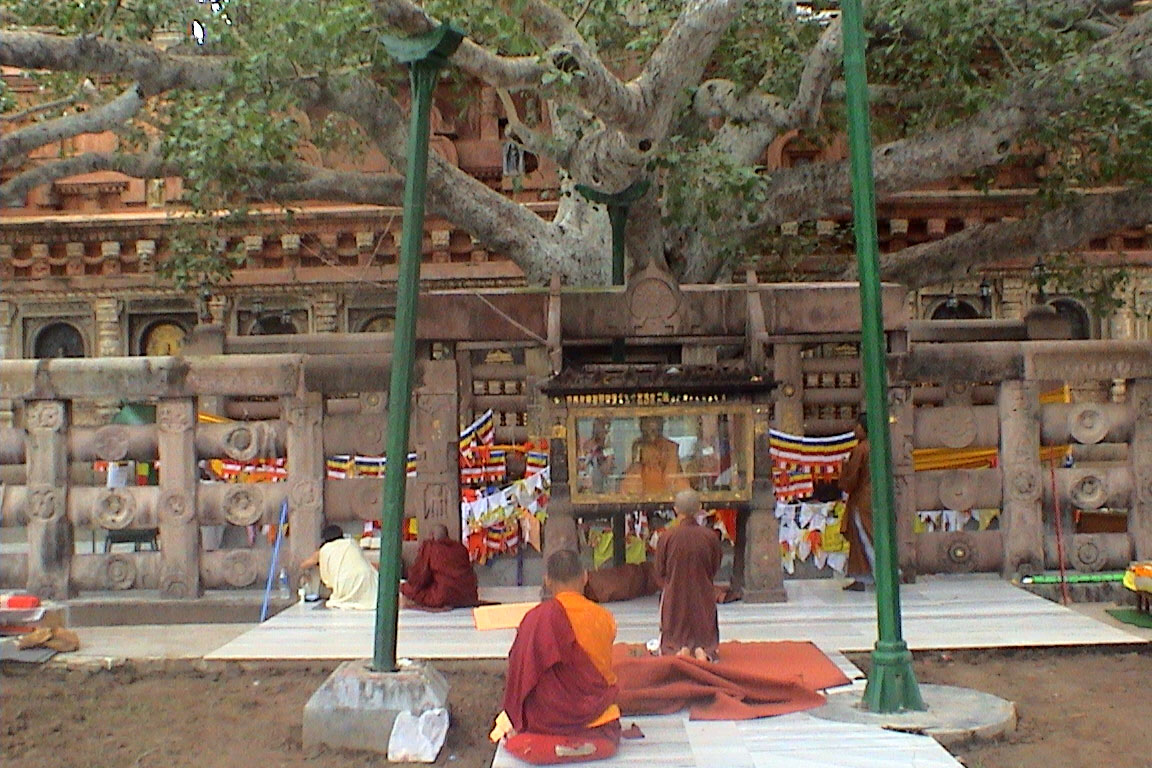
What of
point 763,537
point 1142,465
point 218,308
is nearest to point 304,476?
point 763,537

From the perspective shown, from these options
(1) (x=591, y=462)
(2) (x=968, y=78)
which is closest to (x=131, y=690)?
(1) (x=591, y=462)

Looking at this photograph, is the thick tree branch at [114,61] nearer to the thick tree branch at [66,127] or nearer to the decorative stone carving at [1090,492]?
the thick tree branch at [66,127]

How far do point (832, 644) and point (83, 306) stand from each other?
50.7 feet

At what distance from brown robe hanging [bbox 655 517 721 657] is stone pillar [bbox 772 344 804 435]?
4804 millimetres

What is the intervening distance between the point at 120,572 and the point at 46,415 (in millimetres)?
1659

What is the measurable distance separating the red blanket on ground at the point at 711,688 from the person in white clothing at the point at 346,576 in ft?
12.5

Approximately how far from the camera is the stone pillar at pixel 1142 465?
11.8 meters

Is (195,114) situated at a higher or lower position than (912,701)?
higher

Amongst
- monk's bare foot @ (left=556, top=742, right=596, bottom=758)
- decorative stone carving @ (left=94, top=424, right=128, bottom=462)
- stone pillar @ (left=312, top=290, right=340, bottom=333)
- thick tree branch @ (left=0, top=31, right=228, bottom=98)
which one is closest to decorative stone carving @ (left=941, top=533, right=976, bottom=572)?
monk's bare foot @ (left=556, top=742, right=596, bottom=758)

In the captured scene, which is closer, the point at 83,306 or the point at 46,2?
the point at 46,2

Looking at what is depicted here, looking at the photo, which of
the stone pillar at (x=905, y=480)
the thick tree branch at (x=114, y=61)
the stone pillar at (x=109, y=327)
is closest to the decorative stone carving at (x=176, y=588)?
the thick tree branch at (x=114, y=61)

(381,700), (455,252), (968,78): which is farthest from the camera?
(455,252)

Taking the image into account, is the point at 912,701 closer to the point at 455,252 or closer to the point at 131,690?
the point at 131,690

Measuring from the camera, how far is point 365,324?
20.5 meters
